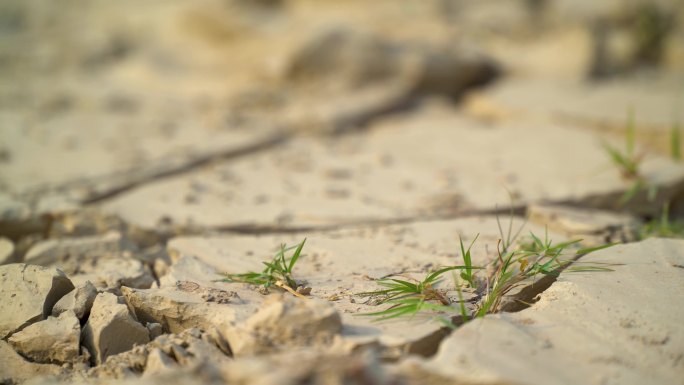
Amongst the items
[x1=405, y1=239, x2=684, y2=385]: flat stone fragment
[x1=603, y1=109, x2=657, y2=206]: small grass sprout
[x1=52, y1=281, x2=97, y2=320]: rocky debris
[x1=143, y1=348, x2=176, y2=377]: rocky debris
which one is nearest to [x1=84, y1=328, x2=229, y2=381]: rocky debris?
[x1=143, y1=348, x2=176, y2=377]: rocky debris

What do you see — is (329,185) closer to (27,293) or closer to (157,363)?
(27,293)

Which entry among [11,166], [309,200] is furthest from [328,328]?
[11,166]

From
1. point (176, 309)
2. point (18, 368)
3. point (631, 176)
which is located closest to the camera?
point (18, 368)

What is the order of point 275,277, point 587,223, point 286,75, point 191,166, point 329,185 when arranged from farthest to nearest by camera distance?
1. point 286,75
2. point 191,166
3. point 329,185
4. point 587,223
5. point 275,277

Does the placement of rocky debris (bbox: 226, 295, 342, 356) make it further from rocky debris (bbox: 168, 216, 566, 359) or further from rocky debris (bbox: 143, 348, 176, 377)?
rocky debris (bbox: 143, 348, 176, 377)

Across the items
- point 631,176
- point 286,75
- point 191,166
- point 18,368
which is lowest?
point 18,368

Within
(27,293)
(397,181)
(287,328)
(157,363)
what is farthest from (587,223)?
(27,293)

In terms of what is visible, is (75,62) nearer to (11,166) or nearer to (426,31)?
(11,166)
